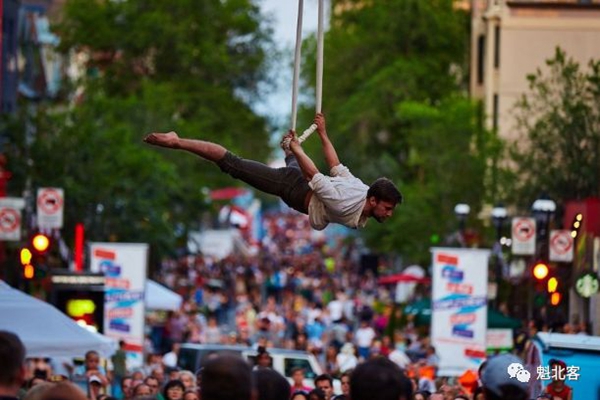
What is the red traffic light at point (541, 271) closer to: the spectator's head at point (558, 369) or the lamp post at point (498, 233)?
the lamp post at point (498, 233)

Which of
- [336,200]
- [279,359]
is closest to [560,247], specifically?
[279,359]

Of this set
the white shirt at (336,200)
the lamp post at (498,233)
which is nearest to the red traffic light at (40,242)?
the lamp post at (498,233)

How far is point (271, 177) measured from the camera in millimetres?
14422

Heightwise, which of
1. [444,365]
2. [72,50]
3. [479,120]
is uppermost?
[72,50]

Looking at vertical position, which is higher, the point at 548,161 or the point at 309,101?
the point at 309,101

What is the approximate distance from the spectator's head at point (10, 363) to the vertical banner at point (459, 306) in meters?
24.3

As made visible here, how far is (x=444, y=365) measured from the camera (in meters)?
33.1

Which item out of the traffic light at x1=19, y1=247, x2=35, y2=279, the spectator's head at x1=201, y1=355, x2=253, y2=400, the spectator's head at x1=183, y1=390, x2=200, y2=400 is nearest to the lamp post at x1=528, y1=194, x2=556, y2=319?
the traffic light at x1=19, y1=247, x2=35, y2=279

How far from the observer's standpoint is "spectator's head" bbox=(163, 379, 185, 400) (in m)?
18.7

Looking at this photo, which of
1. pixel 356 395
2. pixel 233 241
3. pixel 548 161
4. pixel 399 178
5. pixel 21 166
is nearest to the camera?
pixel 356 395

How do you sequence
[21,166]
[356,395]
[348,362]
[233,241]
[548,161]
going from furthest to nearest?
1. [233,241]
2. [21,166]
3. [548,161]
4. [348,362]
5. [356,395]

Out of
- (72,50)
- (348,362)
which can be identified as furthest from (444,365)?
(72,50)

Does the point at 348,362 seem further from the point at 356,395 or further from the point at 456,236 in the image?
the point at 356,395

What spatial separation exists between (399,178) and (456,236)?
15496 millimetres
